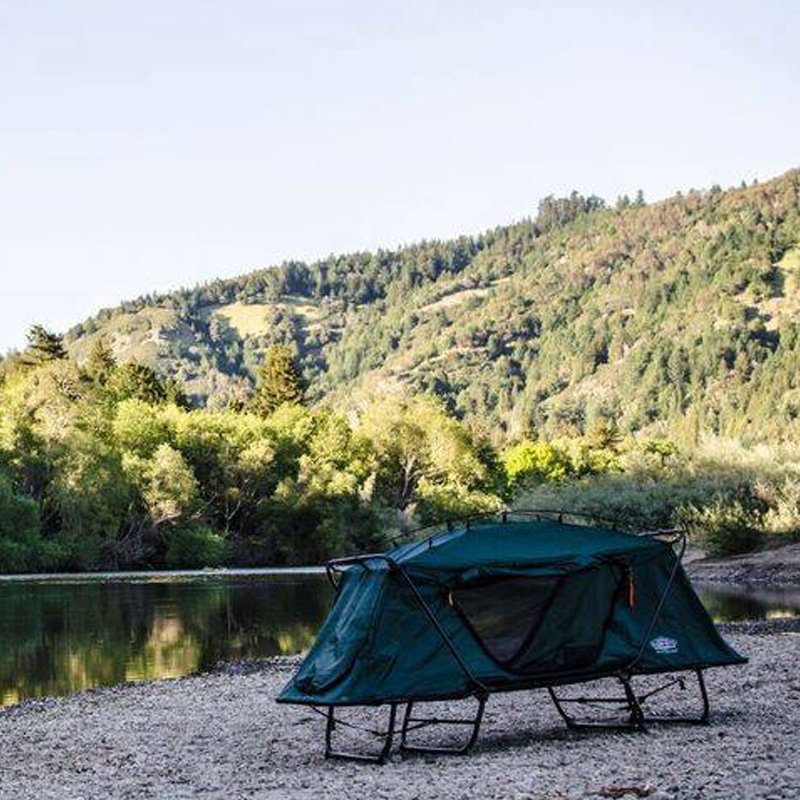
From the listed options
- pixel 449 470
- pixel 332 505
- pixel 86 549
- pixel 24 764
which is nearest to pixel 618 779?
pixel 24 764

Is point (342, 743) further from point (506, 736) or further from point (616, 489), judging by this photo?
point (616, 489)

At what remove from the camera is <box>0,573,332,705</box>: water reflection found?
3250 centimetres

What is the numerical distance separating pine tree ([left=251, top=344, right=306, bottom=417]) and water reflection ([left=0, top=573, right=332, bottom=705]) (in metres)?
63.2

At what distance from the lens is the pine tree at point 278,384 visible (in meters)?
135

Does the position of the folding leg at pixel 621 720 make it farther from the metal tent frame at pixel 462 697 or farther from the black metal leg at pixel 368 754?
the black metal leg at pixel 368 754

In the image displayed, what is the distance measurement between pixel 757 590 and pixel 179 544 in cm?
5038

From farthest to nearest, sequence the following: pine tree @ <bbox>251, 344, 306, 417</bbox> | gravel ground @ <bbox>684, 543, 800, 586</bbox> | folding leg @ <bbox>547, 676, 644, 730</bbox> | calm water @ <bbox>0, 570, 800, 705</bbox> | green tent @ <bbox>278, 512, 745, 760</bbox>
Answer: pine tree @ <bbox>251, 344, 306, 417</bbox>, gravel ground @ <bbox>684, 543, 800, 586</bbox>, calm water @ <bbox>0, 570, 800, 705</bbox>, folding leg @ <bbox>547, 676, 644, 730</bbox>, green tent @ <bbox>278, 512, 745, 760</bbox>

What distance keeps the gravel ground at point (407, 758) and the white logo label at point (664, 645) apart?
0.89 m

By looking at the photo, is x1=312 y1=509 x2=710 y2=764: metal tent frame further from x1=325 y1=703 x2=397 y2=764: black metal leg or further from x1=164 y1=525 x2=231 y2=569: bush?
x1=164 y1=525 x2=231 y2=569: bush

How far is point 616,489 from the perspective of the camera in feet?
274

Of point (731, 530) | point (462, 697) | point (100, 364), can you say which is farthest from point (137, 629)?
point (100, 364)

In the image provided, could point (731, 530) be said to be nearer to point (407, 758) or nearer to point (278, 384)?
point (407, 758)

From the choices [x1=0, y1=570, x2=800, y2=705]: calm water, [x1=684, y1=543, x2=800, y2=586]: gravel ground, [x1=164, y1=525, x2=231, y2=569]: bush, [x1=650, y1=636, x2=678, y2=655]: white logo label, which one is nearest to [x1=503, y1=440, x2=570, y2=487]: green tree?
[x1=164, y1=525, x2=231, y2=569]: bush

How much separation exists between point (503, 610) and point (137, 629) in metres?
29.3
